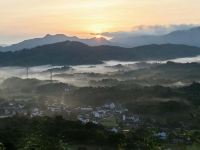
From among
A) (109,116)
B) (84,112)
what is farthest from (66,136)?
(84,112)

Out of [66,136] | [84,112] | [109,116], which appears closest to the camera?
[66,136]

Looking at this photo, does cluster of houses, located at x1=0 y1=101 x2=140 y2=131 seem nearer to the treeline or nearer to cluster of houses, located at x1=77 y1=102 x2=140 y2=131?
cluster of houses, located at x1=77 y1=102 x2=140 y2=131

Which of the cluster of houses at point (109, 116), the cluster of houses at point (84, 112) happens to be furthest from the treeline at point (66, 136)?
the cluster of houses at point (84, 112)

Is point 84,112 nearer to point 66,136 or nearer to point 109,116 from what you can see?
point 109,116

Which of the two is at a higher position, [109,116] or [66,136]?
[66,136]

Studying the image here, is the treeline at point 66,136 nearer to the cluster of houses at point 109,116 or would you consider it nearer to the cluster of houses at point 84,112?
the cluster of houses at point 109,116

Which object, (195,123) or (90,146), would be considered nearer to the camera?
(90,146)

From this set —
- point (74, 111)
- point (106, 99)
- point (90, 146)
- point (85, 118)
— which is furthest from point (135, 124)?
point (106, 99)

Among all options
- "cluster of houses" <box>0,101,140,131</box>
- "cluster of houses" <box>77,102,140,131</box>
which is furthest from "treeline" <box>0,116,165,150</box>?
"cluster of houses" <box>0,101,140,131</box>

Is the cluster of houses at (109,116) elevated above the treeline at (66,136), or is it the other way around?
the treeline at (66,136)

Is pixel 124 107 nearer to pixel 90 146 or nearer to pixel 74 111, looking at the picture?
pixel 74 111

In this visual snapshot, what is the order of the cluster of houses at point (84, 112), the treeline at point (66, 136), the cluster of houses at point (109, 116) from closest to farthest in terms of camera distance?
the treeline at point (66, 136) < the cluster of houses at point (109, 116) < the cluster of houses at point (84, 112)
